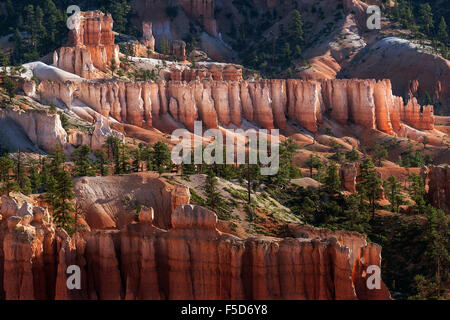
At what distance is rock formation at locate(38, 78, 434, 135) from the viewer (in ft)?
400

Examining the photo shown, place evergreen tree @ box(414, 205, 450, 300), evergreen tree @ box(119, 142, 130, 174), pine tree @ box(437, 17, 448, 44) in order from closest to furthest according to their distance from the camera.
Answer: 1. evergreen tree @ box(414, 205, 450, 300)
2. evergreen tree @ box(119, 142, 130, 174)
3. pine tree @ box(437, 17, 448, 44)

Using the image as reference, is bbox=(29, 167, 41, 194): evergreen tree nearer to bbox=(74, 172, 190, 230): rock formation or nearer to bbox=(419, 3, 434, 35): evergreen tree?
bbox=(74, 172, 190, 230): rock formation

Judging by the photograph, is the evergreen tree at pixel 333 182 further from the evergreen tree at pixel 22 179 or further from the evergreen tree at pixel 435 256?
the evergreen tree at pixel 22 179

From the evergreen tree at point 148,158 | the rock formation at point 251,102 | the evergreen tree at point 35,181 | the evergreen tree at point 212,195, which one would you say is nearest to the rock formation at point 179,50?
the rock formation at point 251,102

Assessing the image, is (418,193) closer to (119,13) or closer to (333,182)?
(333,182)

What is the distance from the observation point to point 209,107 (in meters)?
128

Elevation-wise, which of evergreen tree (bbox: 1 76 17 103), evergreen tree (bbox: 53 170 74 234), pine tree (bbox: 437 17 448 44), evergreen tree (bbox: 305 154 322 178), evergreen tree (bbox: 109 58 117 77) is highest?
pine tree (bbox: 437 17 448 44)

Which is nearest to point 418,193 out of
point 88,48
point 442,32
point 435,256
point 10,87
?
point 435,256

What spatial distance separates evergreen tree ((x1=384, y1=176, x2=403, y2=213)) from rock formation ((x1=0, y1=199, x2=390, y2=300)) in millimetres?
28955

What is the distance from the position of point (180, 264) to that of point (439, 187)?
134 ft

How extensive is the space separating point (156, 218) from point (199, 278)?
58.9 ft

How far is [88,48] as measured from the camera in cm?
13712

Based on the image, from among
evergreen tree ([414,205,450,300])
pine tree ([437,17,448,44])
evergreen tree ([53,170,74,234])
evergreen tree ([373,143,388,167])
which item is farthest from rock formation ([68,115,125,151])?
pine tree ([437,17,448,44])
